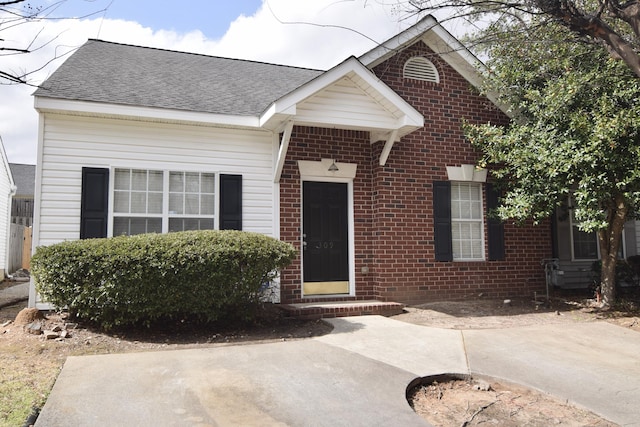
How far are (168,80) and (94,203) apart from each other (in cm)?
290

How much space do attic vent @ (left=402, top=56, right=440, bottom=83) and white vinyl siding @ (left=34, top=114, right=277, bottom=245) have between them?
3097 millimetres

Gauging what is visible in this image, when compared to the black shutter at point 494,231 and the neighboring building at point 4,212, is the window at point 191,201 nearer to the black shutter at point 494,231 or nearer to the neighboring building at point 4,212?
the black shutter at point 494,231

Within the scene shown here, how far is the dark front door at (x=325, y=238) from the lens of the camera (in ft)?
28.3

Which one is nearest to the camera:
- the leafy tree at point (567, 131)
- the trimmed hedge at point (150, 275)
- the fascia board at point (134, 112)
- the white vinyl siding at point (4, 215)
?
the trimmed hedge at point (150, 275)

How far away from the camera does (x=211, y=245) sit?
6141mm

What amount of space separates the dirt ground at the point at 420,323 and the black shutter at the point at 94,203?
4.30ft

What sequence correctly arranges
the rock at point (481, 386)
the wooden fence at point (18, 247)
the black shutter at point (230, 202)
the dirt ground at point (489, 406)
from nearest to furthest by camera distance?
the dirt ground at point (489, 406)
the rock at point (481, 386)
the black shutter at point (230, 202)
the wooden fence at point (18, 247)

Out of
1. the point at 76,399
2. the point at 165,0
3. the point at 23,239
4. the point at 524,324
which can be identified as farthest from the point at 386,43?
the point at 23,239

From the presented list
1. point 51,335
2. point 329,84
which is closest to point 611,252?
point 329,84

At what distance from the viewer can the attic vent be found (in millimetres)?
9305

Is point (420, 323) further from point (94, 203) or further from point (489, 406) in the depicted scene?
point (94, 203)

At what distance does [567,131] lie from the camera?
7.69 metres

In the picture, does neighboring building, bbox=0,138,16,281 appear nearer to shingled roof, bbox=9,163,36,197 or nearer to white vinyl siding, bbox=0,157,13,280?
white vinyl siding, bbox=0,157,13,280

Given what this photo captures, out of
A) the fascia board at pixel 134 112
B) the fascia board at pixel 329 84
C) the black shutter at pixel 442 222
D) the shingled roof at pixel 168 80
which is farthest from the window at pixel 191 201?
the black shutter at pixel 442 222
